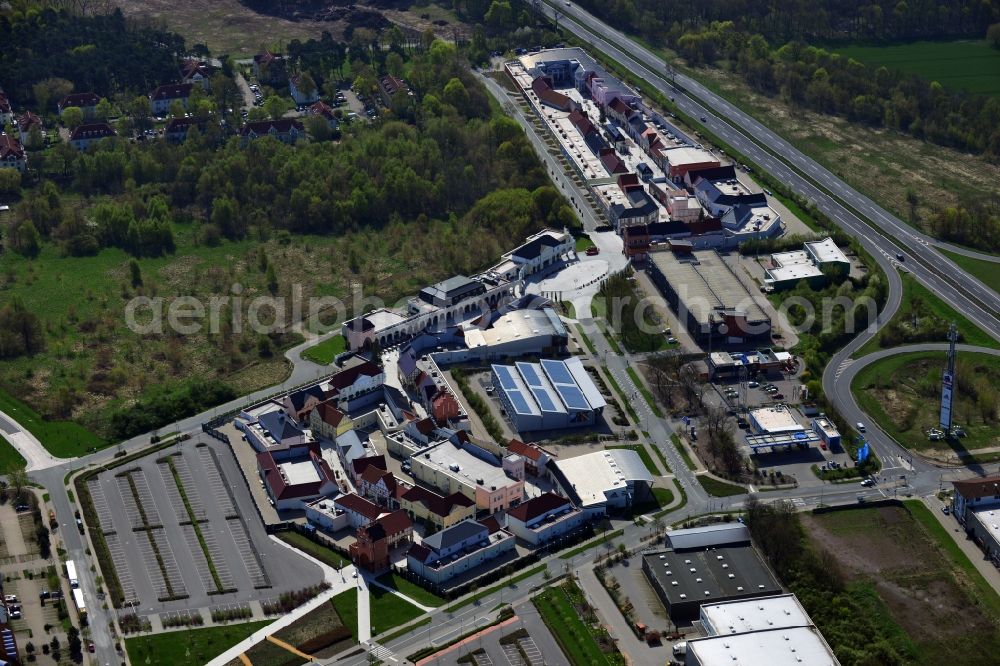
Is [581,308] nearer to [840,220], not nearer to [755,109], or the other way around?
[840,220]

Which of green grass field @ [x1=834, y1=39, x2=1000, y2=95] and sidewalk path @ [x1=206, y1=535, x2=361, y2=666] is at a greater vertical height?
green grass field @ [x1=834, y1=39, x2=1000, y2=95]

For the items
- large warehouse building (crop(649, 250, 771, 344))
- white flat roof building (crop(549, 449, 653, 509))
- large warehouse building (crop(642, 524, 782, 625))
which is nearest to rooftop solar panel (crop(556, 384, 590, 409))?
white flat roof building (crop(549, 449, 653, 509))

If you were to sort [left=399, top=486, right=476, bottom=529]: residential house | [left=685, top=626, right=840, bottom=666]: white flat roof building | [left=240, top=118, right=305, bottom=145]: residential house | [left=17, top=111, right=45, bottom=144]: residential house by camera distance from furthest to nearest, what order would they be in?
[left=240, top=118, right=305, bottom=145]: residential house < [left=17, top=111, right=45, bottom=144]: residential house < [left=399, top=486, right=476, bottom=529]: residential house < [left=685, top=626, right=840, bottom=666]: white flat roof building

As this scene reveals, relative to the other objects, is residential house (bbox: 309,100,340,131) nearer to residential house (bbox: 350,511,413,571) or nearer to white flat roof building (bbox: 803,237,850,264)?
white flat roof building (bbox: 803,237,850,264)

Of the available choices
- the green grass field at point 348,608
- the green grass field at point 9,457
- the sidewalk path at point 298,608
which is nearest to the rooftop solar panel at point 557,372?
the sidewalk path at point 298,608

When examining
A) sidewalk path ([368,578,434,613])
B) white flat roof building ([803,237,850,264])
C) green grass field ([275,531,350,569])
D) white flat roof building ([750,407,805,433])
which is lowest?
green grass field ([275,531,350,569])
